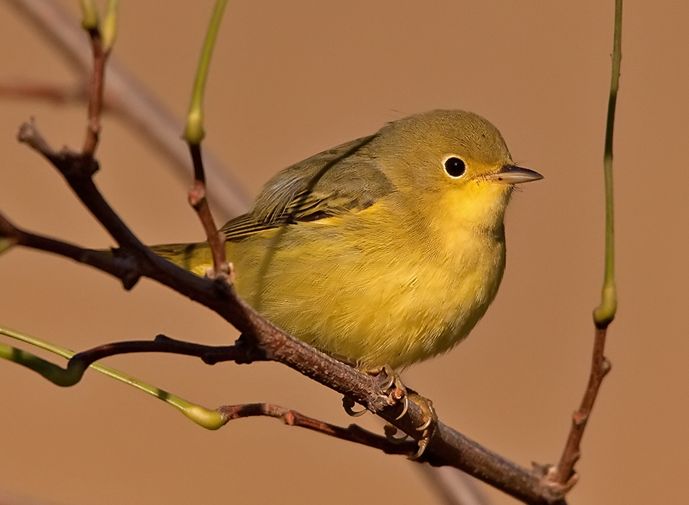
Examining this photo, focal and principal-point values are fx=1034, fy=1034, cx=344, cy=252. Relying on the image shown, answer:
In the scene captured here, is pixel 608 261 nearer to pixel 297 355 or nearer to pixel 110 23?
pixel 297 355

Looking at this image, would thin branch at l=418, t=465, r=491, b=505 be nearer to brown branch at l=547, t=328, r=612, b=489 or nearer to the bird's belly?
brown branch at l=547, t=328, r=612, b=489

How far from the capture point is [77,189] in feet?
5.30

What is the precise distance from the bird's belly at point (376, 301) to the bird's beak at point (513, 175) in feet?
1.20

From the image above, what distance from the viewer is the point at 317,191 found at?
424cm

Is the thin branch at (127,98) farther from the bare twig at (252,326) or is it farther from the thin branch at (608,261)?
the thin branch at (608,261)

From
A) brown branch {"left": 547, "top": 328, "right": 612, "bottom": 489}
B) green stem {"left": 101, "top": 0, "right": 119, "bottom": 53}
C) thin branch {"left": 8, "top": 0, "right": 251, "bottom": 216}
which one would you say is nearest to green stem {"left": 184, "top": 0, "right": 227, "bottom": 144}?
green stem {"left": 101, "top": 0, "right": 119, "bottom": 53}

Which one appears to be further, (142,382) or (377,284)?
(377,284)

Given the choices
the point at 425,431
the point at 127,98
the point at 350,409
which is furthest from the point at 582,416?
the point at 127,98

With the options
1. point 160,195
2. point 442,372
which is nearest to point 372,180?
point 442,372

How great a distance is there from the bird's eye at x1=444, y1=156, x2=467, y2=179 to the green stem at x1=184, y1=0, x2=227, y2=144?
264 cm

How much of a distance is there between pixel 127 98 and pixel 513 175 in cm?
158

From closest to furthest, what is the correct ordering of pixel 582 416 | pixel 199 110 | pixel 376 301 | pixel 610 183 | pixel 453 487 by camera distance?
pixel 199 110, pixel 610 183, pixel 582 416, pixel 453 487, pixel 376 301

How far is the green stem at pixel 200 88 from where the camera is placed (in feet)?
5.44

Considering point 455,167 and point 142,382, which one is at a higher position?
point 455,167
